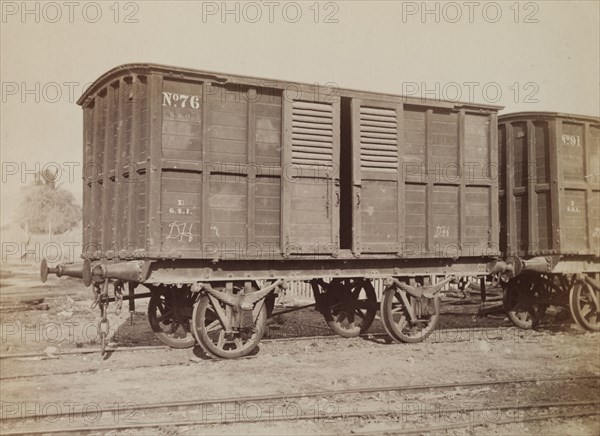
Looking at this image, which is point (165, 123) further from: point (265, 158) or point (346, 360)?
point (346, 360)

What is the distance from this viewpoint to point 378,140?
853 centimetres

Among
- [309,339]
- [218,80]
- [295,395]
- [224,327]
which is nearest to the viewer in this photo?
[295,395]

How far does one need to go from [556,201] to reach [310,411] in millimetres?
6760

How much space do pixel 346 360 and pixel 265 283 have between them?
5.73 feet

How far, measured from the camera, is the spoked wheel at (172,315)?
880cm

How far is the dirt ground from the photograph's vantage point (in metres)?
5.42

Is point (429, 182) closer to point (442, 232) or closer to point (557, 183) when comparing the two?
point (442, 232)

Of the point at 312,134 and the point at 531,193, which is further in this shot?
the point at 531,193

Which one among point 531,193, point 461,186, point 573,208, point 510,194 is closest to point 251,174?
point 461,186

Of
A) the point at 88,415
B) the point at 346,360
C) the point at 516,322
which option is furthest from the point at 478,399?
the point at 516,322

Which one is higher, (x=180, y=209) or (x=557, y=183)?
(x=557, y=183)

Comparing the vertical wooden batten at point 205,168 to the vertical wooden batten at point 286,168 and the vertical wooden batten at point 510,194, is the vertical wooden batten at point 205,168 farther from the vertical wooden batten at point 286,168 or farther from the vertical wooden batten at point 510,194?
the vertical wooden batten at point 510,194

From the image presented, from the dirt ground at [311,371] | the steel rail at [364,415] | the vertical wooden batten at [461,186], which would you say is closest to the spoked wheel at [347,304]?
the dirt ground at [311,371]

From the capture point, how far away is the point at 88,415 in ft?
17.3
